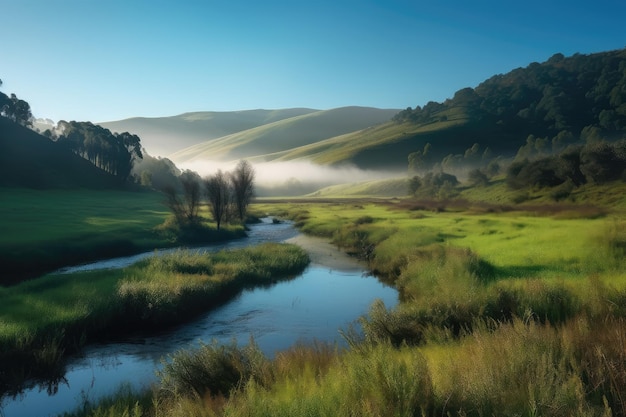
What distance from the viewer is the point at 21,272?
1292 inches

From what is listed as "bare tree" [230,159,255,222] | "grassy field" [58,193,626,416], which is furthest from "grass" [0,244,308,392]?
"bare tree" [230,159,255,222]

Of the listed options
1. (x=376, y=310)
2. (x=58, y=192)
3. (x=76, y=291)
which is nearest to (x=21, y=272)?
(x=76, y=291)

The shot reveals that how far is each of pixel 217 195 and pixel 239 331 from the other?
146 feet

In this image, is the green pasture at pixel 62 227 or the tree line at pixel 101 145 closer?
the green pasture at pixel 62 227

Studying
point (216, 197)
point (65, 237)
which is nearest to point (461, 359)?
point (65, 237)

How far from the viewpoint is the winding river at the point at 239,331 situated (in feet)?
44.5

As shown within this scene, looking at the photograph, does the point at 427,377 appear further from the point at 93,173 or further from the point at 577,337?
the point at 93,173

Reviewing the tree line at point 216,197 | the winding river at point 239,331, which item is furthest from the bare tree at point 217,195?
the winding river at point 239,331

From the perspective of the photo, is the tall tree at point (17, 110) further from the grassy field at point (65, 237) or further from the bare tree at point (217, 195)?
the bare tree at point (217, 195)

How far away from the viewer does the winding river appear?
44.5 ft

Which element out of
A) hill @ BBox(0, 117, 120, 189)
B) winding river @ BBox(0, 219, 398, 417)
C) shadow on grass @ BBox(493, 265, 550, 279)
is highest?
hill @ BBox(0, 117, 120, 189)

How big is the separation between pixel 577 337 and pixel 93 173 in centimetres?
14350

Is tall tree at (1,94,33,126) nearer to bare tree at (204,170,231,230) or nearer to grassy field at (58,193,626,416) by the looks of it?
bare tree at (204,170,231,230)

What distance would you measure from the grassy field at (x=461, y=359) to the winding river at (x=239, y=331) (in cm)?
167
